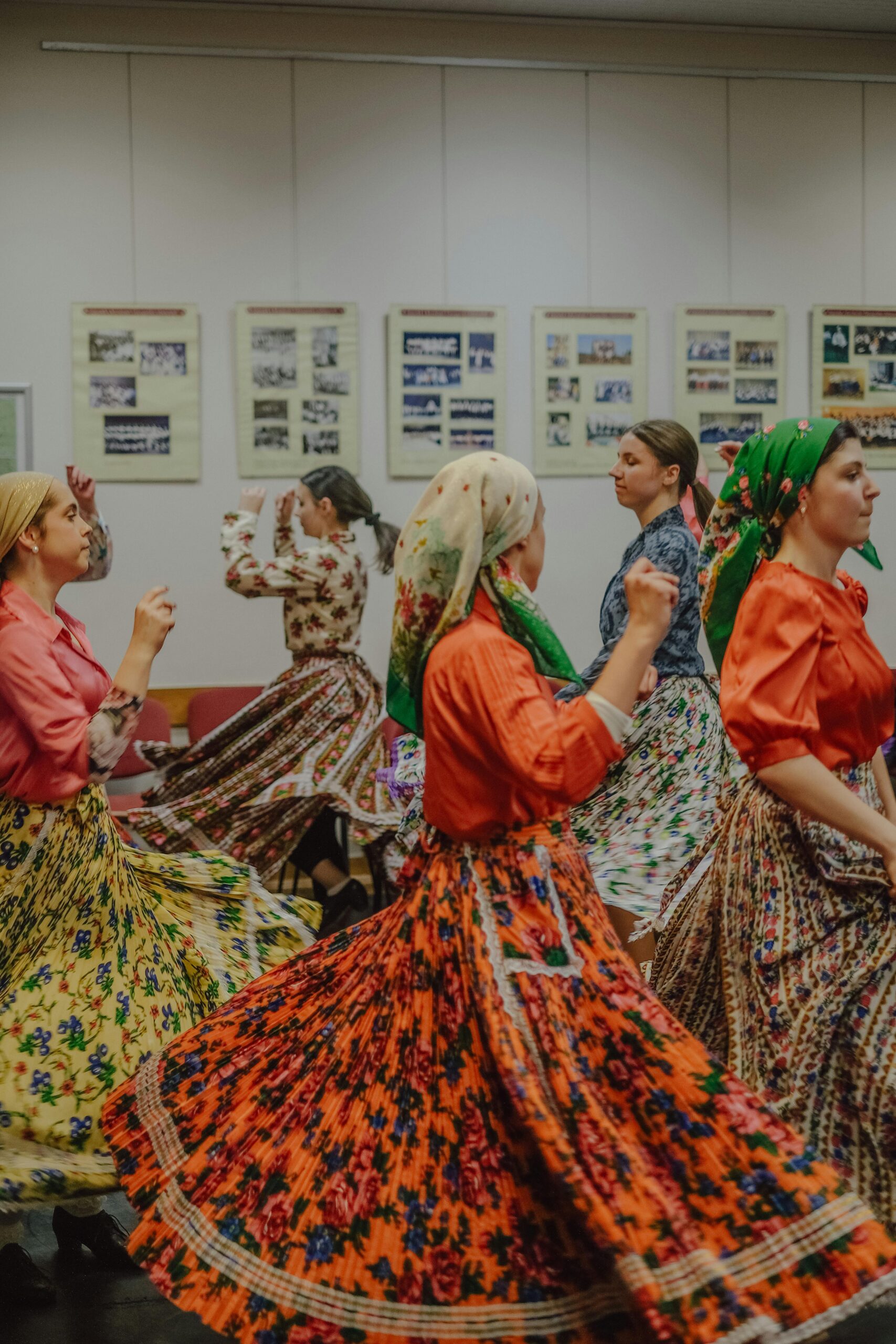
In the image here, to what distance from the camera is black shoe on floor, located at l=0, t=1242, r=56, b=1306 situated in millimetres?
2293

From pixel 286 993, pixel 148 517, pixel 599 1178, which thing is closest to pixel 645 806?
pixel 286 993

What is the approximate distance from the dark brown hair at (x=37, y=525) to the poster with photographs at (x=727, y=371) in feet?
12.2

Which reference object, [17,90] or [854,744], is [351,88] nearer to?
[17,90]

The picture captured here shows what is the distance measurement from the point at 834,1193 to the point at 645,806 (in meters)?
1.74

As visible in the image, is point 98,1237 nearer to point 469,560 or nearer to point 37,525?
point 37,525

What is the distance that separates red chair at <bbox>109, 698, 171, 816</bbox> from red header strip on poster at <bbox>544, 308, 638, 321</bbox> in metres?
2.41

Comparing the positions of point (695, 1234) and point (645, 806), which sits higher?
point (645, 806)

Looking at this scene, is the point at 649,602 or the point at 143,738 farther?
the point at 143,738

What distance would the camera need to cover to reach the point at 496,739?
1791 mm

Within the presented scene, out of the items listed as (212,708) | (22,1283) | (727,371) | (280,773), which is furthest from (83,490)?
(727,371)

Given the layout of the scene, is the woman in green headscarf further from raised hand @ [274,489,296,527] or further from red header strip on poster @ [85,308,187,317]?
red header strip on poster @ [85,308,187,317]

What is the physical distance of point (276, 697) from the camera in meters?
4.61

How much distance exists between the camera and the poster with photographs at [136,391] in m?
5.41

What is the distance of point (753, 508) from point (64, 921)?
60.5 inches
